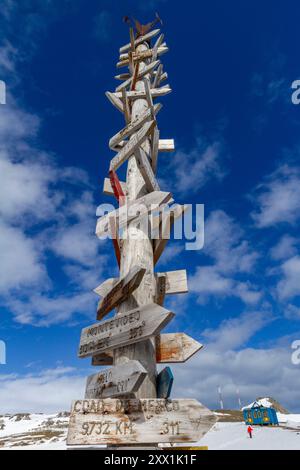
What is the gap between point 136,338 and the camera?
116 inches

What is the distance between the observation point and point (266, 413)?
45250 millimetres

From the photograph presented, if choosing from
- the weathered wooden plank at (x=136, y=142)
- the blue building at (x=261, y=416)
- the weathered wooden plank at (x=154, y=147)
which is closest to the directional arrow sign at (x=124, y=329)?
the weathered wooden plank at (x=136, y=142)

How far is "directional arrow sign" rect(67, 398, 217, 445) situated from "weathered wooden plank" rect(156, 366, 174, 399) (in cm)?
21

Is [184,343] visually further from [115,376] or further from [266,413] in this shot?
[266,413]

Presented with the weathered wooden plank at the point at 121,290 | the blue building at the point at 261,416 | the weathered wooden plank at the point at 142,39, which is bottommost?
the blue building at the point at 261,416

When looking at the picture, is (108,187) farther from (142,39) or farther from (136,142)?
(142,39)

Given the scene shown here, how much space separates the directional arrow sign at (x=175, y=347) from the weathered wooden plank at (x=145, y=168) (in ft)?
6.70

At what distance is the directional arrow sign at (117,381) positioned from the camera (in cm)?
267

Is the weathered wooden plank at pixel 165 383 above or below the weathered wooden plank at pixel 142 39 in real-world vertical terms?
below

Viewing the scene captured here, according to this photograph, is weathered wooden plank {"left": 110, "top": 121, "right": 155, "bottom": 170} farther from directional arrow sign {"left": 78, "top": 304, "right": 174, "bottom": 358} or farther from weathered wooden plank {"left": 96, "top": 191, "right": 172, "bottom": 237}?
directional arrow sign {"left": 78, "top": 304, "right": 174, "bottom": 358}

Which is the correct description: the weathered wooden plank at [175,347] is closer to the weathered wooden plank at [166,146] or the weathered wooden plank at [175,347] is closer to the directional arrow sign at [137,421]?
the directional arrow sign at [137,421]

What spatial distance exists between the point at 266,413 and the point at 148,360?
50697mm
